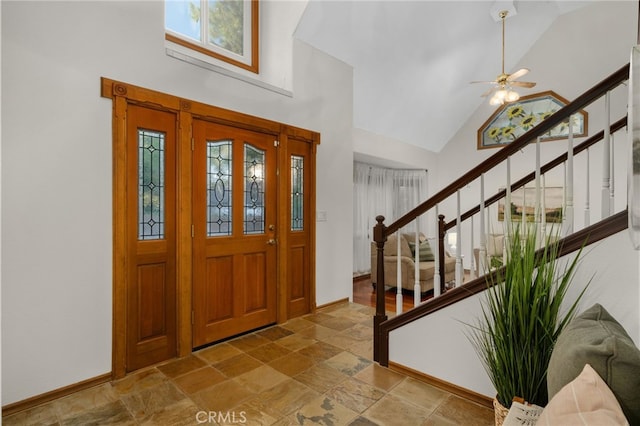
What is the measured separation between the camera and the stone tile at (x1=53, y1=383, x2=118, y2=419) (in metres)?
1.97

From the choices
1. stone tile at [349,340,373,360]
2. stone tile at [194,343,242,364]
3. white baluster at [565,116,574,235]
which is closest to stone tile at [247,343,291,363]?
stone tile at [194,343,242,364]

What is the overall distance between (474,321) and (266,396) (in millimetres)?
1414

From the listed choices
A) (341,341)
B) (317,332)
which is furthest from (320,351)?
(317,332)

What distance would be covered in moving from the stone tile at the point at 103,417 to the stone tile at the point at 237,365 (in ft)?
2.17

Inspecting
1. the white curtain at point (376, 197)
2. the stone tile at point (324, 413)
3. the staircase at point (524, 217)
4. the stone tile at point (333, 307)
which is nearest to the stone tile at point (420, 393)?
the staircase at point (524, 217)

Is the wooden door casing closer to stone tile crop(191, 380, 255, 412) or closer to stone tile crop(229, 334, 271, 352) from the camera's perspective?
stone tile crop(229, 334, 271, 352)

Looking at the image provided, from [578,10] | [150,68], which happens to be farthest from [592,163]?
[150,68]

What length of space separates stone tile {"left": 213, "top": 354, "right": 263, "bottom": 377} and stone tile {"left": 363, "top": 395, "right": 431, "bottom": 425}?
3.26 feet

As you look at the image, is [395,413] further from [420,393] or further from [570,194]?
[570,194]

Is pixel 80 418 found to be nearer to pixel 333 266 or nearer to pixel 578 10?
pixel 333 266

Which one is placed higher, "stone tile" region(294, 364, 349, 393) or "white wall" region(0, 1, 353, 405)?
"white wall" region(0, 1, 353, 405)

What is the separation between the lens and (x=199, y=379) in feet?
7.64

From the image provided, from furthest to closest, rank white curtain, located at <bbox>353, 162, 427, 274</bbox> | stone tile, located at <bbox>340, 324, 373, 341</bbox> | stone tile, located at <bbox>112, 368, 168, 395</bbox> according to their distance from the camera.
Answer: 1. white curtain, located at <bbox>353, 162, 427, 274</bbox>
2. stone tile, located at <bbox>340, 324, 373, 341</bbox>
3. stone tile, located at <bbox>112, 368, 168, 395</bbox>

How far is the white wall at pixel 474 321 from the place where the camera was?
1542 mm
